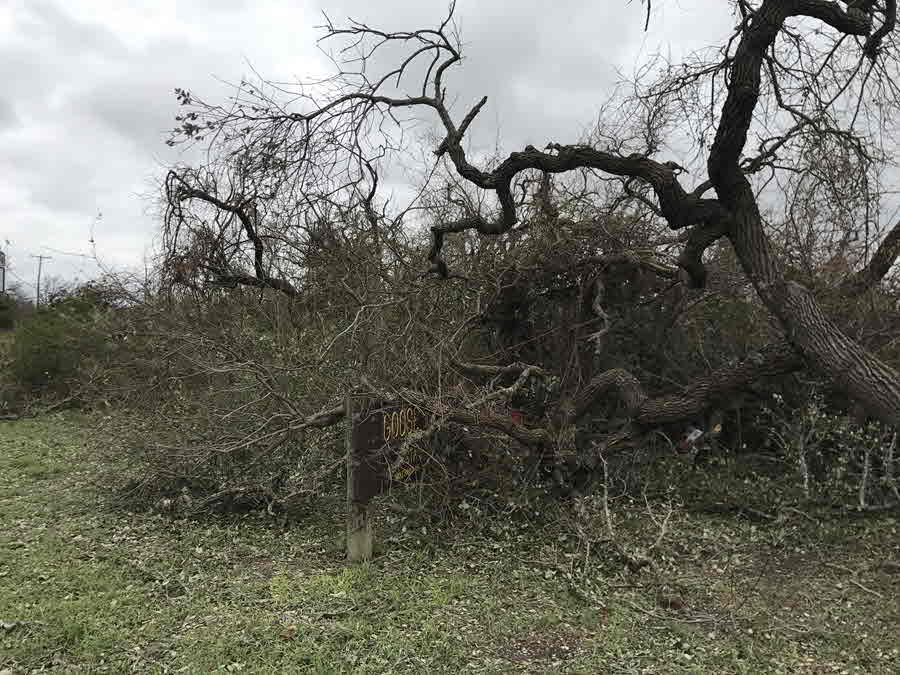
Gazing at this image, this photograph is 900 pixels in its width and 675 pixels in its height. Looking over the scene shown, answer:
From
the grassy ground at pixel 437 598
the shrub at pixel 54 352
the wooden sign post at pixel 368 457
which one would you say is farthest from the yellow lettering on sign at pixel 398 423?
the shrub at pixel 54 352

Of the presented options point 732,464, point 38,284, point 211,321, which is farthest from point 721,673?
point 38,284

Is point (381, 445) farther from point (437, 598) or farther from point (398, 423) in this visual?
point (437, 598)

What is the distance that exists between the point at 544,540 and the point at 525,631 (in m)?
1.53

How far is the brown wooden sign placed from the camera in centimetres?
473

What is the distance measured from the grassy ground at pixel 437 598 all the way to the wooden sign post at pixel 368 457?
0.26 m

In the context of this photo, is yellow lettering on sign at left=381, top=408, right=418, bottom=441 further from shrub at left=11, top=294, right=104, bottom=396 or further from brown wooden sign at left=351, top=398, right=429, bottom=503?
shrub at left=11, top=294, right=104, bottom=396

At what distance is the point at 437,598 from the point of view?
13.3ft

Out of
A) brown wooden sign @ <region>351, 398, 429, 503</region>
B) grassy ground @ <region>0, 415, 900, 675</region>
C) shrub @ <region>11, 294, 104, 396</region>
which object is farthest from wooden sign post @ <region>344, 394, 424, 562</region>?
shrub @ <region>11, 294, 104, 396</region>

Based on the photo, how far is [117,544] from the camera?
5016 millimetres

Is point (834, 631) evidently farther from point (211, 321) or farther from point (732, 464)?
point (211, 321)

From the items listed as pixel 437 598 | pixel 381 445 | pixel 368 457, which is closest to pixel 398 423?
pixel 381 445

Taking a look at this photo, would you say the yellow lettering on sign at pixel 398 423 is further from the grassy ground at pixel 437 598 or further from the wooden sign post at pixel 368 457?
the grassy ground at pixel 437 598

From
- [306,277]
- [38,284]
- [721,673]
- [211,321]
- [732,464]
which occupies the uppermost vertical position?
[38,284]

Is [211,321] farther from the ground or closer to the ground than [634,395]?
farther from the ground
